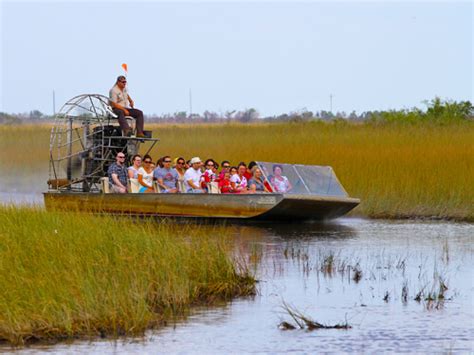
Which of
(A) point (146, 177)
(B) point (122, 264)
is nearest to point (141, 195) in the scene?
(A) point (146, 177)

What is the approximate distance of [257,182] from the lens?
2116cm

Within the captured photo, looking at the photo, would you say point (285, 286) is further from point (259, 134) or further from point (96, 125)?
point (259, 134)

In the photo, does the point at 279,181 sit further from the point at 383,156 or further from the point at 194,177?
the point at 383,156

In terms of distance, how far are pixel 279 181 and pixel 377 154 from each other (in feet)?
17.6

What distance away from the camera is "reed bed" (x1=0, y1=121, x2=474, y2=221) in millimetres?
22719

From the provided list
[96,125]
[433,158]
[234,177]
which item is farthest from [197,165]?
[433,158]

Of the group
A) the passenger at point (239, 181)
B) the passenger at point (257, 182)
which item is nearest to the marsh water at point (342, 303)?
the passenger at point (257, 182)

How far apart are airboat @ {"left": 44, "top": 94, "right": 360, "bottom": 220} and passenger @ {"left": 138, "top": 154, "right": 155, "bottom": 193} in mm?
416

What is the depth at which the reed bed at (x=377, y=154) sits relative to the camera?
22719mm

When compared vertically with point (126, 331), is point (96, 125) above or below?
above

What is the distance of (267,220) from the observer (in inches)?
831

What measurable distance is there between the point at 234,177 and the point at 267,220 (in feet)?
3.26

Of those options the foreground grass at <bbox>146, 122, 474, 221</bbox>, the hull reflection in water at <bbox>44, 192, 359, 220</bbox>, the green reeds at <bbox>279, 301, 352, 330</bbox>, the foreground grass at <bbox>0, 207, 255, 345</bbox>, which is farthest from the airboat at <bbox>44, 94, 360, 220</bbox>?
the green reeds at <bbox>279, 301, 352, 330</bbox>

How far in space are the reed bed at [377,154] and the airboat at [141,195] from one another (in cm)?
213
